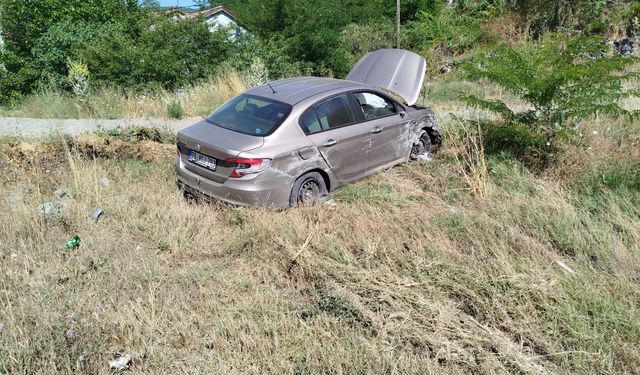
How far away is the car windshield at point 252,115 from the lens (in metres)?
5.59

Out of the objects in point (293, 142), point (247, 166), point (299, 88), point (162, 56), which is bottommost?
point (162, 56)

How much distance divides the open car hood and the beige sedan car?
18cm

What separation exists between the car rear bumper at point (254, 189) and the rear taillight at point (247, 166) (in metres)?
0.06

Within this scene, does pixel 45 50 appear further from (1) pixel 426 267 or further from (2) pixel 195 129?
(1) pixel 426 267

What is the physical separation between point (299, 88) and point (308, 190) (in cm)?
140

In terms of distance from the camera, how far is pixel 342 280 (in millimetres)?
4195

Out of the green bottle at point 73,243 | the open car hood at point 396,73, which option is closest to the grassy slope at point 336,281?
the green bottle at point 73,243

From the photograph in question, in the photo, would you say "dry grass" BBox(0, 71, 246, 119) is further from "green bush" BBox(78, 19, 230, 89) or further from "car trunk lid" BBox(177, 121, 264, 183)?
"car trunk lid" BBox(177, 121, 264, 183)

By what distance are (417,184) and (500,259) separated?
2.46 metres

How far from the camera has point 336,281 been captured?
4.21m

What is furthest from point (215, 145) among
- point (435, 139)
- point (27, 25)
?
point (27, 25)

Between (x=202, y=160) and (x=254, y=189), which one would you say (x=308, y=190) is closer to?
(x=254, y=189)

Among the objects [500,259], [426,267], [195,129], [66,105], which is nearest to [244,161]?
[195,129]

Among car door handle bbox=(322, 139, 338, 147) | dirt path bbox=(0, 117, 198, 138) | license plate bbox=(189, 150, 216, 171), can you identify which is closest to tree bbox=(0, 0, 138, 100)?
dirt path bbox=(0, 117, 198, 138)
